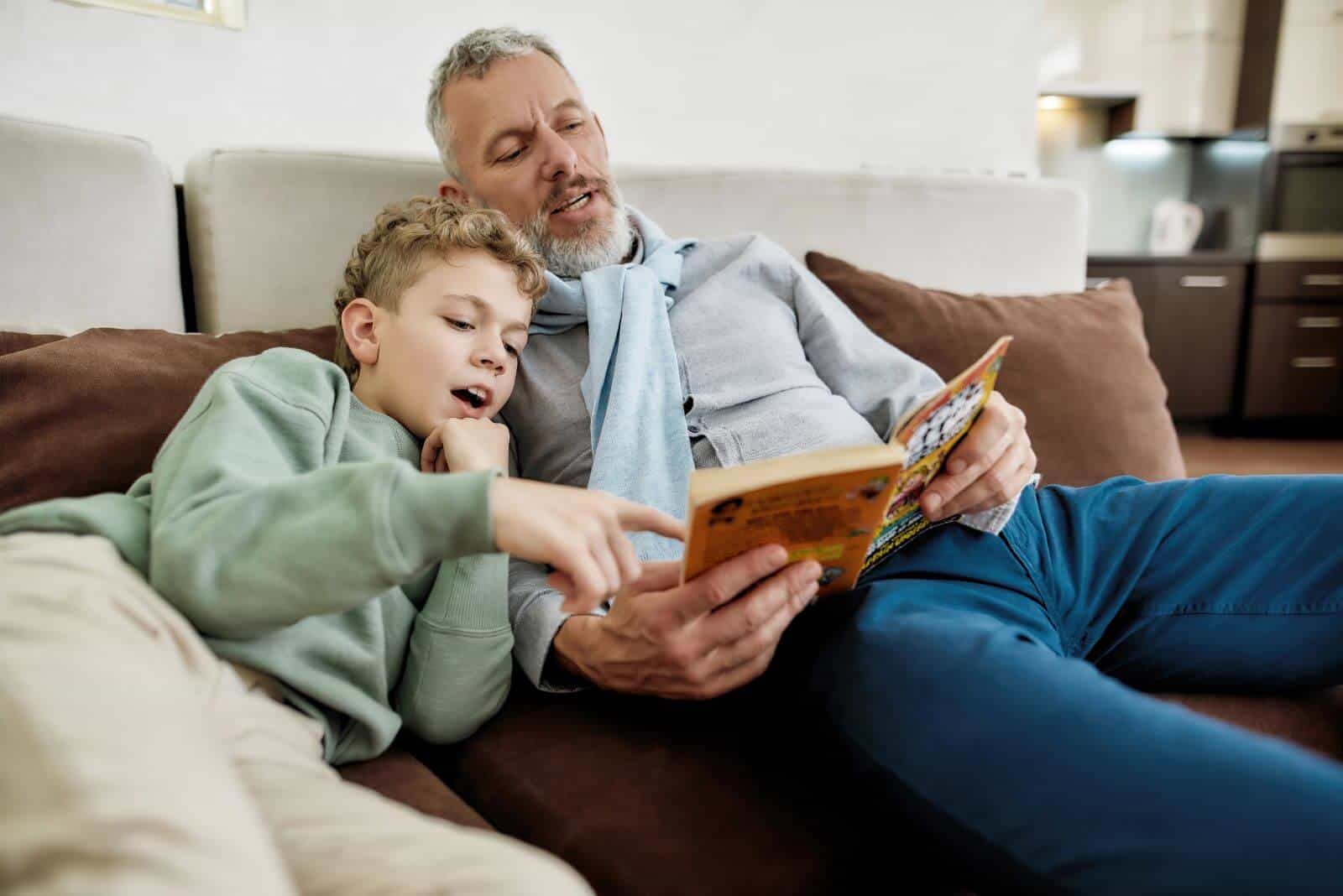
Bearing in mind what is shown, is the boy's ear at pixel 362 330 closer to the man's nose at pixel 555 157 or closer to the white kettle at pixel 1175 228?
the man's nose at pixel 555 157

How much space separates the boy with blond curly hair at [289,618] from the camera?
43cm

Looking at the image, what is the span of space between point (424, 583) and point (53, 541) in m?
0.33

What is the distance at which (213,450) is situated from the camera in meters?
0.67

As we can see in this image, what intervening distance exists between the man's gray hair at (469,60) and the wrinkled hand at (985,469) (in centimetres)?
90

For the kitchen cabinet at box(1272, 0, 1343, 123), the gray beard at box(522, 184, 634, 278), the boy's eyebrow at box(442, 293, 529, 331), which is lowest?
the boy's eyebrow at box(442, 293, 529, 331)

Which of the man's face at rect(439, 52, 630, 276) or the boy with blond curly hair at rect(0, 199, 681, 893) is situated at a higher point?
the man's face at rect(439, 52, 630, 276)

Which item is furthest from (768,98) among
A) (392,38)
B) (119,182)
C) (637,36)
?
(119,182)

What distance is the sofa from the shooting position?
71 centimetres

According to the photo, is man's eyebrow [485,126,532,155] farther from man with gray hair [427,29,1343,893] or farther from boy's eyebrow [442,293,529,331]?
boy's eyebrow [442,293,529,331]

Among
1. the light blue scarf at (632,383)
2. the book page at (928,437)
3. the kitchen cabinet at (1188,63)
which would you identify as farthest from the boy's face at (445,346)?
the kitchen cabinet at (1188,63)

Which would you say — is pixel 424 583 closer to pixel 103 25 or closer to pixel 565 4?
pixel 103 25

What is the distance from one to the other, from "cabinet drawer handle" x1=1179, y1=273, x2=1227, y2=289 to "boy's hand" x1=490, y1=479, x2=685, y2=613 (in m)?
4.04

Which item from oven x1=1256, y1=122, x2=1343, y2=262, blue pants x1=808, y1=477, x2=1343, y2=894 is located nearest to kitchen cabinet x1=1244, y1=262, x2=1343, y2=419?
oven x1=1256, y1=122, x2=1343, y2=262

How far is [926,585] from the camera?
871 millimetres
